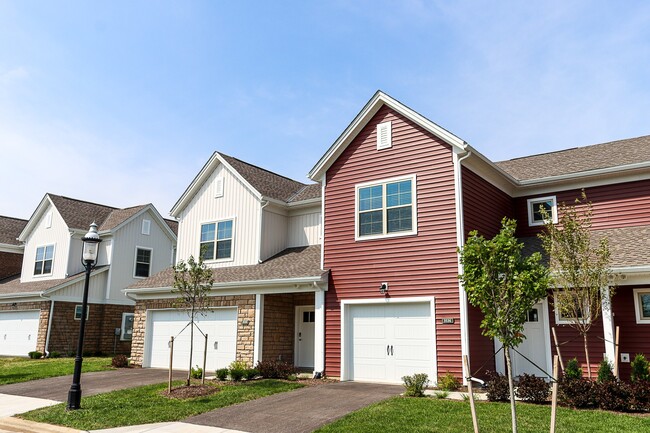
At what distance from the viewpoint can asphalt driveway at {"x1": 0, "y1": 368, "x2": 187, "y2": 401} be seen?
13.8 m

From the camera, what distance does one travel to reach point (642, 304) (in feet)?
42.2

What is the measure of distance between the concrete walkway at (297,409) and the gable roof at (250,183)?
7941 millimetres

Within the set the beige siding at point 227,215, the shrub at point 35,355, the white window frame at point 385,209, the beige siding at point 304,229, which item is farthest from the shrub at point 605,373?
the shrub at point 35,355

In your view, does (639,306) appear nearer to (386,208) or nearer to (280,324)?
(386,208)

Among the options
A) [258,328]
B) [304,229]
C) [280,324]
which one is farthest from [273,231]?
[258,328]

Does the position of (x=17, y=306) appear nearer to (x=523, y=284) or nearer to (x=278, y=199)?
(x=278, y=199)

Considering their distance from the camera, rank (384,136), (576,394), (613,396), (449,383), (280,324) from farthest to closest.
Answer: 1. (280,324)
2. (384,136)
3. (449,383)
4. (576,394)
5. (613,396)

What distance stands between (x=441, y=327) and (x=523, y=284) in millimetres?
6763

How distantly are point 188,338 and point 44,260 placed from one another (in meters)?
13.2

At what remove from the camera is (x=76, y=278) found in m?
25.1

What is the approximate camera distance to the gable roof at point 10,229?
30.9 metres

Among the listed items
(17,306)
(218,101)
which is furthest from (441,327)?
(17,306)

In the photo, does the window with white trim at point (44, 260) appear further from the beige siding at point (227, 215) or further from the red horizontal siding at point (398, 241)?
the red horizontal siding at point (398, 241)

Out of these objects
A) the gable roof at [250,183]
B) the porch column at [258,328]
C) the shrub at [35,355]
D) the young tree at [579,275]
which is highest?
the gable roof at [250,183]
